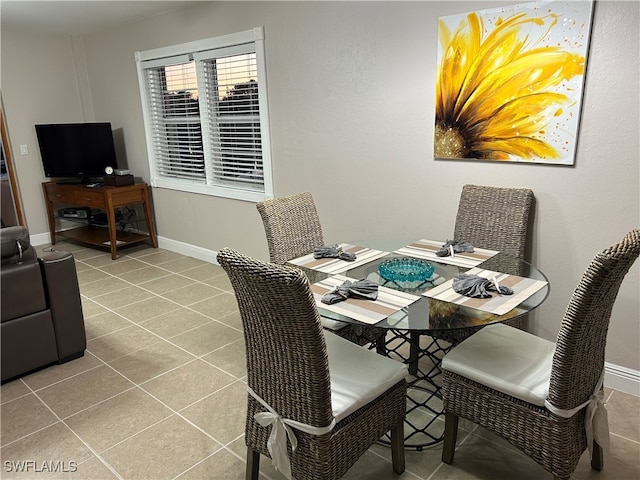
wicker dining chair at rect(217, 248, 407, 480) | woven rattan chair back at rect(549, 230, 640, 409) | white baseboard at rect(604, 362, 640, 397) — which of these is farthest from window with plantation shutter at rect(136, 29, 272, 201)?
woven rattan chair back at rect(549, 230, 640, 409)

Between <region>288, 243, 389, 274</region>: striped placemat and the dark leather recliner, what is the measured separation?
1.43 m

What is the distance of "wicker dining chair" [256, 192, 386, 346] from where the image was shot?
2406 mm

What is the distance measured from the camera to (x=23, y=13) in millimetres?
4129

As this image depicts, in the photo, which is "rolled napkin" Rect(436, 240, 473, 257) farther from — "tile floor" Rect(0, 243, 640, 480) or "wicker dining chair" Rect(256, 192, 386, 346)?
"tile floor" Rect(0, 243, 640, 480)

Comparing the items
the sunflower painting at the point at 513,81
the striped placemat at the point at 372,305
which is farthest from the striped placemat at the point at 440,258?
the sunflower painting at the point at 513,81

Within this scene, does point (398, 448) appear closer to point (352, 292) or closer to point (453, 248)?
point (352, 292)

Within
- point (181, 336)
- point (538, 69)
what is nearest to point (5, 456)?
point (181, 336)

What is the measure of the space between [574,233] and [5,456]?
2.92 metres

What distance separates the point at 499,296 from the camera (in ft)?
5.79

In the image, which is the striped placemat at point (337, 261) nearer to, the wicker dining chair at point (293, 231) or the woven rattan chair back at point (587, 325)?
the wicker dining chair at point (293, 231)

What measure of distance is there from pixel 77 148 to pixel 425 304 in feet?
15.5

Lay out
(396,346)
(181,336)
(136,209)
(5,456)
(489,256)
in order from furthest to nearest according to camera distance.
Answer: (136,209)
(181,336)
(396,346)
(489,256)
(5,456)

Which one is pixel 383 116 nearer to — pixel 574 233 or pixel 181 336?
pixel 574 233

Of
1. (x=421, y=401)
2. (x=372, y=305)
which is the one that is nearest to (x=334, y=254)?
(x=372, y=305)
